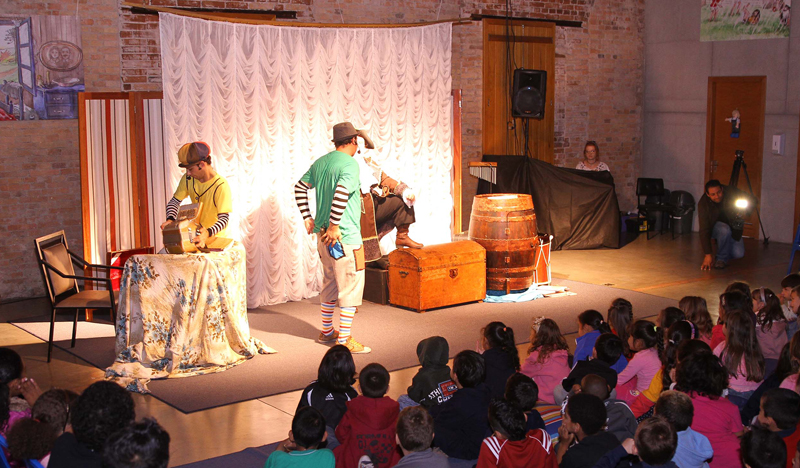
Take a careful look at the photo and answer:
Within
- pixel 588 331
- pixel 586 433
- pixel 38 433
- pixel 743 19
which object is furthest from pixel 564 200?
pixel 38 433

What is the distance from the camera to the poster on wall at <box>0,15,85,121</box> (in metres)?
8.03

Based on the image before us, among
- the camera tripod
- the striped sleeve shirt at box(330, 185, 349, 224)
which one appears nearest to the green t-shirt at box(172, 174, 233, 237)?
the striped sleeve shirt at box(330, 185, 349, 224)

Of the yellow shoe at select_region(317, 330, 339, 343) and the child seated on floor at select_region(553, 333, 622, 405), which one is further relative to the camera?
the yellow shoe at select_region(317, 330, 339, 343)

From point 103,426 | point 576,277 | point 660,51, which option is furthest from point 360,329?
point 660,51

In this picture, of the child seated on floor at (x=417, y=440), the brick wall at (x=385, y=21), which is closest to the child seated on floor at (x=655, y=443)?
the child seated on floor at (x=417, y=440)

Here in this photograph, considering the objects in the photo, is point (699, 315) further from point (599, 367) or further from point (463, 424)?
point (463, 424)

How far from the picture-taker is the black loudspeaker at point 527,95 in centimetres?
1144

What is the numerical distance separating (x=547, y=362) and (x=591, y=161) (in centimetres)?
711

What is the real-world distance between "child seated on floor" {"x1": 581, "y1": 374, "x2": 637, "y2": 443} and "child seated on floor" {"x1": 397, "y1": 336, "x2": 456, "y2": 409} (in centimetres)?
75

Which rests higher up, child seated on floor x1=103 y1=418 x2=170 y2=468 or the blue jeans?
child seated on floor x1=103 y1=418 x2=170 y2=468

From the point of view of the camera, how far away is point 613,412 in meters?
4.07

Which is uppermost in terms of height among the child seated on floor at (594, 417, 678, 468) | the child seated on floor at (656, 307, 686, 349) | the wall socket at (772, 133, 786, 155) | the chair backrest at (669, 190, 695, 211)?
the wall socket at (772, 133, 786, 155)

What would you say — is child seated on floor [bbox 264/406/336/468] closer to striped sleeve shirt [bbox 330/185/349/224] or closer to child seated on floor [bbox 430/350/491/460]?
child seated on floor [bbox 430/350/491/460]

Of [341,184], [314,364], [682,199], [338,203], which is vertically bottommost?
[314,364]
